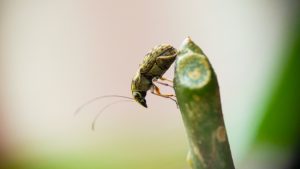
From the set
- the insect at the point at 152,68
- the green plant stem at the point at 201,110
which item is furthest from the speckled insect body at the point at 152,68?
the green plant stem at the point at 201,110

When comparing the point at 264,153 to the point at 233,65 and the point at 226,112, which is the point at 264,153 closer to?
the point at 226,112

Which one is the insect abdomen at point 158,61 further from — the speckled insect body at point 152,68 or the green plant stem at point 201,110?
the green plant stem at point 201,110

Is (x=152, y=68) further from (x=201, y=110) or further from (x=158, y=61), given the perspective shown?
(x=201, y=110)

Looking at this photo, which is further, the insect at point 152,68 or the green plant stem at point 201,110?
the insect at point 152,68

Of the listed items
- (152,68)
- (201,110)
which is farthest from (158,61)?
(201,110)

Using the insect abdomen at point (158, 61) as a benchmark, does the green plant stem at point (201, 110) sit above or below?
above

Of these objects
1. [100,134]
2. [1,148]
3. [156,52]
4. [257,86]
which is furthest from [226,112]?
[1,148]

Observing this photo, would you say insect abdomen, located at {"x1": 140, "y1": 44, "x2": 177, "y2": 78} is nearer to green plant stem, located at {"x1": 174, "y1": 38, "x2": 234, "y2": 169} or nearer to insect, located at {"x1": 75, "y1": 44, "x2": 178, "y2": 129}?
insect, located at {"x1": 75, "y1": 44, "x2": 178, "y2": 129}
